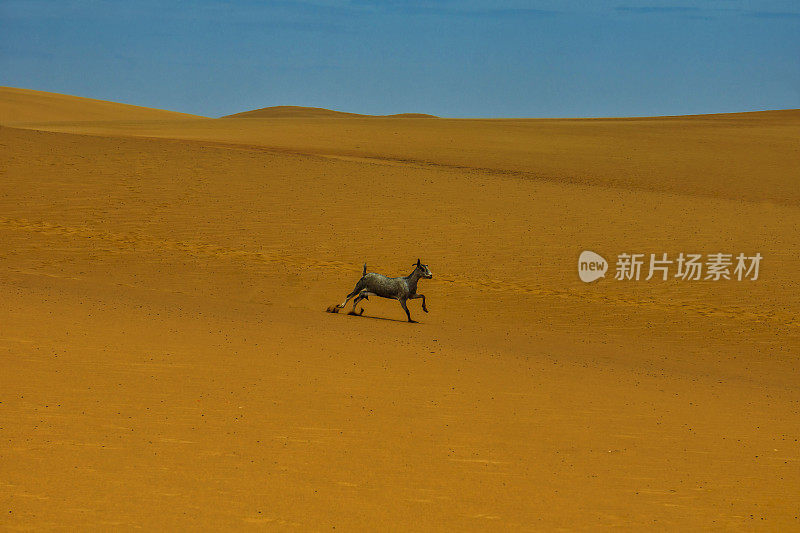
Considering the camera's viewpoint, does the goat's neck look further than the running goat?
Yes

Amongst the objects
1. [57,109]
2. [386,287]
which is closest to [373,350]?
[386,287]

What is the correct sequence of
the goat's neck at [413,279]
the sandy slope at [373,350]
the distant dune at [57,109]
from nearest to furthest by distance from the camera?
the sandy slope at [373,350] < the goat's neck at [413,279] < the distant dune at [57,109]

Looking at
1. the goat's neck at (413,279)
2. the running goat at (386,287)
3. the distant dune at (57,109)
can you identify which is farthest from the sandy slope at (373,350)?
the distant dune at (57,109)

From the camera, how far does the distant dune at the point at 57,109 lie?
70250mm

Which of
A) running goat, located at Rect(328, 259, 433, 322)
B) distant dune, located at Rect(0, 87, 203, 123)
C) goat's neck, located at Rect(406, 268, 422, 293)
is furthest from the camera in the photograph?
distant dune, located at Rect(0, 87, 203, 123)

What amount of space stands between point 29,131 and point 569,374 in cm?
2887

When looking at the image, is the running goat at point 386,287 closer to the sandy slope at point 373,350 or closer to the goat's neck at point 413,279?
the goat's neck at point 413,279

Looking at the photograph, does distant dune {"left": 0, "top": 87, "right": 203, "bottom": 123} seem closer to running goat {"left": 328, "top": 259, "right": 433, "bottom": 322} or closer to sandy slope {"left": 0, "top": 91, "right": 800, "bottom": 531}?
sandy slope {"left": 0, "top": 91, "right": 800, "bottom": 531}

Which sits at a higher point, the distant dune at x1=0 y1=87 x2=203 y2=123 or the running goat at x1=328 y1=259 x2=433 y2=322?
the distant dune at x1=0 y1=87 x2=203 y2=123

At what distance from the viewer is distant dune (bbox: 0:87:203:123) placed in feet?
230

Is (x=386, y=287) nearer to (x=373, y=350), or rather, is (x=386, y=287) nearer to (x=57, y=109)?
(x=373, y=350)

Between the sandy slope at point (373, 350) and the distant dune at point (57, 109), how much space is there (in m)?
41.8

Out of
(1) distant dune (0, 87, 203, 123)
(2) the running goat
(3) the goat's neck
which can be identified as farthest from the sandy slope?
(1) distant dune (0, 87, 203, 123)

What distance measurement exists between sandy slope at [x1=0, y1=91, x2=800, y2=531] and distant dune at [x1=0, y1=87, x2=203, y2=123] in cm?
4182
